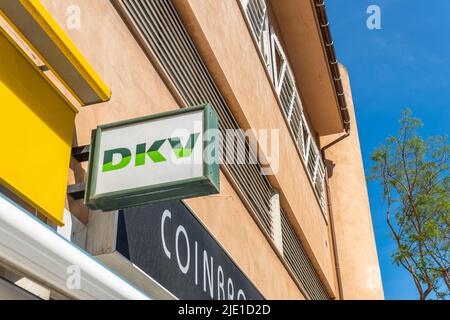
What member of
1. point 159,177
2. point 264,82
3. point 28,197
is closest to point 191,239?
point 159,177

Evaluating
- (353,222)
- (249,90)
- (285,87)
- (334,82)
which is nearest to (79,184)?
(249,90)

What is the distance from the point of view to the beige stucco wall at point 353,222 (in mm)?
16766

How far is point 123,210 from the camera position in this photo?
436cm

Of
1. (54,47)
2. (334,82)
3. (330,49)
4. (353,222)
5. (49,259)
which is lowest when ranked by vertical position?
(49,259)

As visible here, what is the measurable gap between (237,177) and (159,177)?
186 inches

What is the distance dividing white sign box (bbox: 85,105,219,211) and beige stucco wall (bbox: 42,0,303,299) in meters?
0.35

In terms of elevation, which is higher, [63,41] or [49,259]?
[63,41]

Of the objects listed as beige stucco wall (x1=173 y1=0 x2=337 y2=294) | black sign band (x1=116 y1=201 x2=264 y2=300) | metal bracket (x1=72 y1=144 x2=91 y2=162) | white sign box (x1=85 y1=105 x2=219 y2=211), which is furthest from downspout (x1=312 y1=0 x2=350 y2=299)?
metal bracket (x1=72 y1=144 x2=91 y2=162)

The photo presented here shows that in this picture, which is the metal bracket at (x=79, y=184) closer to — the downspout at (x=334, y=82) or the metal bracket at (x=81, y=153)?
the metal bracket at (x=81, y=153)

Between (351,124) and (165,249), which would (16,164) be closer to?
(165,249)

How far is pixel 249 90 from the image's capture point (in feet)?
31.5

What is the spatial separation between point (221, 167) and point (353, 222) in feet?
35.4

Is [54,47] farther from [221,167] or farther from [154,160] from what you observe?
[221,167]

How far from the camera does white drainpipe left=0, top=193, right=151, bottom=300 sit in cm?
292
